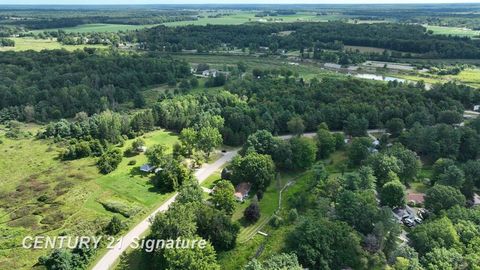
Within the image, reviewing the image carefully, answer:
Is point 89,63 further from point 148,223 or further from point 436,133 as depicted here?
point 436,133

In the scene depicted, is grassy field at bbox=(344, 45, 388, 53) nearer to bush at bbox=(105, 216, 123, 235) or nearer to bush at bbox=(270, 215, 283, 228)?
bush at bbox=(270, 215, 283, 228)

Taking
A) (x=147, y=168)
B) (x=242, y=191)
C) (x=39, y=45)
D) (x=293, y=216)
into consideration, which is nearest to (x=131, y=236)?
(x=242, y=191)

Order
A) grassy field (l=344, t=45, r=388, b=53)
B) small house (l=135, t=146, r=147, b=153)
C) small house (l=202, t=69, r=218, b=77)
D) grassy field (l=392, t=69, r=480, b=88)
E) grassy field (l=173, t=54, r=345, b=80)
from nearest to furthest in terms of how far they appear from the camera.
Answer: small house (l=135, t=146, r=147, b=153) < grassy field (l=392, t=69, r=480, b=88) < small house (l=202, t=69, r=218, b=77) < grassy field (l=173, t=54, r=345, b=80) < grassy field (l=344, t=45, r=388, b=53)

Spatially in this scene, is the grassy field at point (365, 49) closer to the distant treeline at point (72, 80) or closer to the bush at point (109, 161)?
the distant treeline at point (72, 80)

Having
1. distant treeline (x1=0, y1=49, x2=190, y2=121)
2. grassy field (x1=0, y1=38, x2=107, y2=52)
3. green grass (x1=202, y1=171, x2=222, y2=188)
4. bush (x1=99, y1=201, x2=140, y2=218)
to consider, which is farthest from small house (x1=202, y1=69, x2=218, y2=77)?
bush (x1=99, y1=201, x2=140, y2=218)

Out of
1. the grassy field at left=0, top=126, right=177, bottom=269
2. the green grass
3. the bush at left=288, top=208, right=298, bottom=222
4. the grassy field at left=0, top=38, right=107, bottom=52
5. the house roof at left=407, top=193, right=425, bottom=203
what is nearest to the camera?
the grassy field at left=0, top=126, right=177, bottom=269

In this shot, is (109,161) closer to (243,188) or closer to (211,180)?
(211,180)
